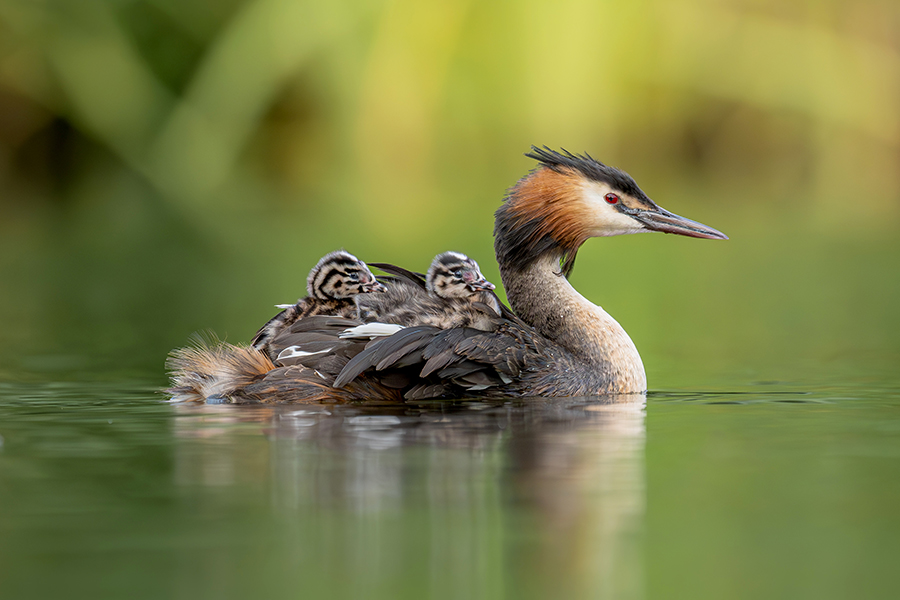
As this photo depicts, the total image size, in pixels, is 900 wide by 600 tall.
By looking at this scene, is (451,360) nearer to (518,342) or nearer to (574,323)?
(518,342)

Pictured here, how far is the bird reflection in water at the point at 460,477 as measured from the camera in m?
3.29

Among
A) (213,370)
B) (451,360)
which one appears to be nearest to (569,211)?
(451,360)

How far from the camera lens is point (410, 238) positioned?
46.4ft

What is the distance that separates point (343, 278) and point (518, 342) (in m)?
1.03

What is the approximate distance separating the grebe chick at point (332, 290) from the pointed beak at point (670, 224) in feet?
5.05

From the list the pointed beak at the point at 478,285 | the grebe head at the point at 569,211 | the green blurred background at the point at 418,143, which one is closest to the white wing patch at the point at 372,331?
the pointed beak at the point at 478,285

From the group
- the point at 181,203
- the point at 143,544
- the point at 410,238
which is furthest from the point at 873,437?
the point at 181,203

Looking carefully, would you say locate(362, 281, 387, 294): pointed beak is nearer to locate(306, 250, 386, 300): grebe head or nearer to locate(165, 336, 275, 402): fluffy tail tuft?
locate(306, 250, 386, 300): grebe head

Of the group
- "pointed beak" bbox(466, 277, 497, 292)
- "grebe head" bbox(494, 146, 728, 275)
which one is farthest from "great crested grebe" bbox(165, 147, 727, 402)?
"pointed beak" bbox(466, 277, 497, 292)

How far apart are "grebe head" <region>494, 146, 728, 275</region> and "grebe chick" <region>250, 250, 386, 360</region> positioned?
2.81 feet

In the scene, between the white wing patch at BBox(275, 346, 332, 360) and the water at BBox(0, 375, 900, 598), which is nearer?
the water at BBox(0, 375, 900, 598)

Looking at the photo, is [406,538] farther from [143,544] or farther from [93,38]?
[93,38]

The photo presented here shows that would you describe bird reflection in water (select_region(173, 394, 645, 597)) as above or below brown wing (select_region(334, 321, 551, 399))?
below

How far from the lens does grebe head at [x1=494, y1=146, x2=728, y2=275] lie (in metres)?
6.90
